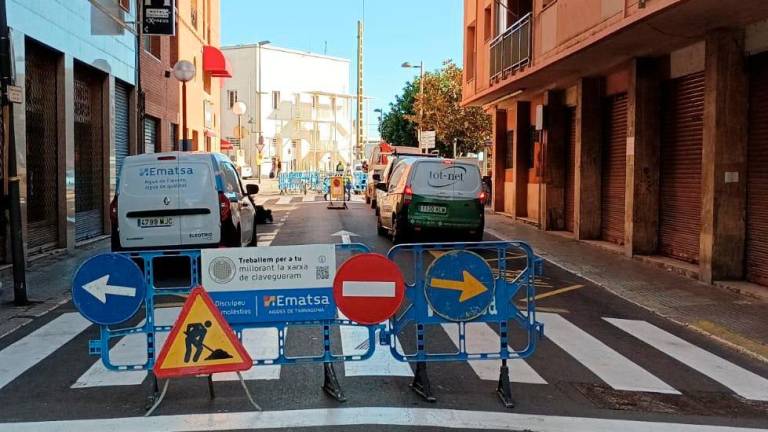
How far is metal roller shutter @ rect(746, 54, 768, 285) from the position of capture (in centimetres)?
1148

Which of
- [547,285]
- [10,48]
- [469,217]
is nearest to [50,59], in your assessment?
[10,48]

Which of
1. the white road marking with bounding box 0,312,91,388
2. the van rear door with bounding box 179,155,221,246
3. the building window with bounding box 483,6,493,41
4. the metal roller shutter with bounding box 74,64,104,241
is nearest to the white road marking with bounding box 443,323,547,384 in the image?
the white road marking with bounding box 0,312,91,388

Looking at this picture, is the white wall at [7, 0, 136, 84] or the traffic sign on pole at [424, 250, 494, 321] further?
the white wall at [7, 0, 136, 84]

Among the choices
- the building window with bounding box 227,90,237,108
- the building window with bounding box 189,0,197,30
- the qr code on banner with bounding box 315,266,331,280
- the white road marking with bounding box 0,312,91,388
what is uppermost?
the building window with bounding box 227,90,237,108

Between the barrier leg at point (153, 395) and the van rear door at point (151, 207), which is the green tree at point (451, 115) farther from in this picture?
the barrier leg at point (153, 395)

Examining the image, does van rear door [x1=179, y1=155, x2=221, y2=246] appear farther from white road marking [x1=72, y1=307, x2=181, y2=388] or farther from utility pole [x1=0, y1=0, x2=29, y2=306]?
white road marking [x1=72, y1=307, x2=181, y2=388]

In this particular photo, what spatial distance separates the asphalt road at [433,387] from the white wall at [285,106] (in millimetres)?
56269

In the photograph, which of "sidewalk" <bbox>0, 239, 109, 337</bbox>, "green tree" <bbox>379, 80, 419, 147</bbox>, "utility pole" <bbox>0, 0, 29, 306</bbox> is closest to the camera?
"sidewalk" <bbox>0, 239, 109, 337</bbox>

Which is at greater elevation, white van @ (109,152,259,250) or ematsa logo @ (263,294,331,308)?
white van @ (109,152,259,250)

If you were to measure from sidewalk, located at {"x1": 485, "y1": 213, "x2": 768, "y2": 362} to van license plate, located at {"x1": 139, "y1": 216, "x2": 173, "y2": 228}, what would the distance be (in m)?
6.73

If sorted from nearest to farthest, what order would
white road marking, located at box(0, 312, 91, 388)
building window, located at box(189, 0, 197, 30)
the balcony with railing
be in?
white road marking, located at box(0, 312, 91, 388) < the balcony with railing < building window, located at box(189, 0, 197, 30)

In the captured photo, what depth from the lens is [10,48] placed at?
9562mm

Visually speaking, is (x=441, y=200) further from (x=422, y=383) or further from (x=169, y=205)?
(x=422, y=383)

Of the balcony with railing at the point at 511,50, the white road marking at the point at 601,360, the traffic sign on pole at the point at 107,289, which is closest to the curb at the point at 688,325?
the white road marking at the point at 601,360
